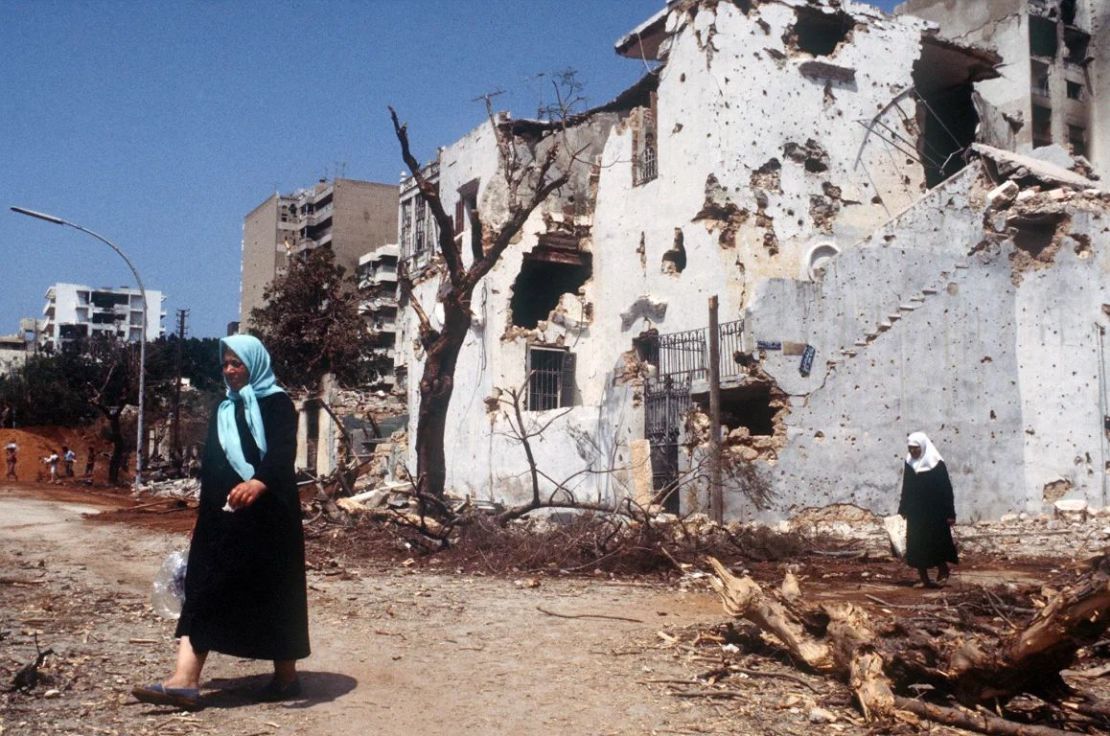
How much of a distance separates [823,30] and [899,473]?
11.0 metres

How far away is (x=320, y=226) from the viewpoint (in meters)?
72.3

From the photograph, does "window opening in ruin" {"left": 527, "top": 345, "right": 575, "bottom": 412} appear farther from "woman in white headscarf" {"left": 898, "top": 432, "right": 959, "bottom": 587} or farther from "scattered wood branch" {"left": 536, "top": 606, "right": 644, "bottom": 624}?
"scattered wood branch" {"left": 536, "top": 606, "right": 644, "bottom": 624}

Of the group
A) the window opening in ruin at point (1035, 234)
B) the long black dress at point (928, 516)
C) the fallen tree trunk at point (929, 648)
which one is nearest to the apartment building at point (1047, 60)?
the window opening in ruin at point (1035, 234)

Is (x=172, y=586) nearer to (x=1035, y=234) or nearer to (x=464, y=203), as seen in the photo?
(x=1035, y=234)

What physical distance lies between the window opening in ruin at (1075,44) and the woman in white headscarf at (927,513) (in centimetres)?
4203

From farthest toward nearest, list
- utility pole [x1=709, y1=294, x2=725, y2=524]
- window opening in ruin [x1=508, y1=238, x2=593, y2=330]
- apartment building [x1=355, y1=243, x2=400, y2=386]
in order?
apartment building [x1=355, y1=243, x2=400, y2=386]
window opening in ruin [x1=508, y1=238, x2=593, y2=330]
utility pole [x1=709, y1=294, x2=725, y2=524]

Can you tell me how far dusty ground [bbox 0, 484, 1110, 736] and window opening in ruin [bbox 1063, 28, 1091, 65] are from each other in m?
43.9

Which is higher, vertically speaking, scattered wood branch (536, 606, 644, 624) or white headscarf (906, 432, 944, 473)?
white headscarf (906, 432, 944, 473)

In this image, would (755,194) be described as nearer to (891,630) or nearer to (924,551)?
(924,551)

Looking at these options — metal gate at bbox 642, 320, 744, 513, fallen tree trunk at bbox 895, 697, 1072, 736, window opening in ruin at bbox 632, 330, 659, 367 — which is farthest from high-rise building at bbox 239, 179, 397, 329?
fallen tree trunk at bbox 895, 697, 1072, 736

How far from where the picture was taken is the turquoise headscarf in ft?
15.0

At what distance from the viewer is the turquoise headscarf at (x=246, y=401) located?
4.57m

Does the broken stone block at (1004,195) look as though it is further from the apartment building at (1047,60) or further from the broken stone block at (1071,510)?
the apartment building at (1047,60)

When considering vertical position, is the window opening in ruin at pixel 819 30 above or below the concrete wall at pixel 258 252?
below
